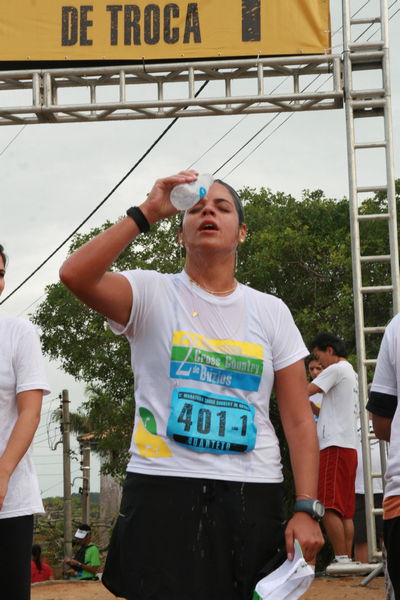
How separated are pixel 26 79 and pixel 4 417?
294 inches

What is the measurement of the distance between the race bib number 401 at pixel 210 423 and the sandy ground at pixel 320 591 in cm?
493

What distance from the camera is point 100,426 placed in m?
27.0

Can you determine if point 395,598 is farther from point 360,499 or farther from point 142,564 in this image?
point 360,499

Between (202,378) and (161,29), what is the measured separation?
8097 millimetres

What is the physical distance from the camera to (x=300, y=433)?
10.2ft

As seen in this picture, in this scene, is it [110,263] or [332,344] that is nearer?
[110,263]

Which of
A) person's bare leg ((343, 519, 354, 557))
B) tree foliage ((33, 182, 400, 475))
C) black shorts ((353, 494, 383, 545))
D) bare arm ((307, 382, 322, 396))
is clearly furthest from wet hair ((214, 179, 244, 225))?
tree foliage ((33, 182, 400, 475))

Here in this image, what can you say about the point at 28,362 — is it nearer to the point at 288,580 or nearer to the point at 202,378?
the point at 202,378

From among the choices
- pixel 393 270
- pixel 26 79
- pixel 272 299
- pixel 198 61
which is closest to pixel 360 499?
pixel 393 270

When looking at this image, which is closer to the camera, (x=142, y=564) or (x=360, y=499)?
(x=142, y=564)

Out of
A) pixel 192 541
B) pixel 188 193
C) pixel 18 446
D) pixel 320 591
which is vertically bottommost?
pixel 320 591

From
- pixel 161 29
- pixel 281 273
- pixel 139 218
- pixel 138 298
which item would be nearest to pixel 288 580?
pixel 138 298

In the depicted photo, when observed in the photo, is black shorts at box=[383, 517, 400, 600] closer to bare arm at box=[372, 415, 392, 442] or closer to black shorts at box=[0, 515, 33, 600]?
bare arm at box=[372, 415, 392, 442]

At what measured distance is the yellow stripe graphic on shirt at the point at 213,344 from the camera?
2.99m
